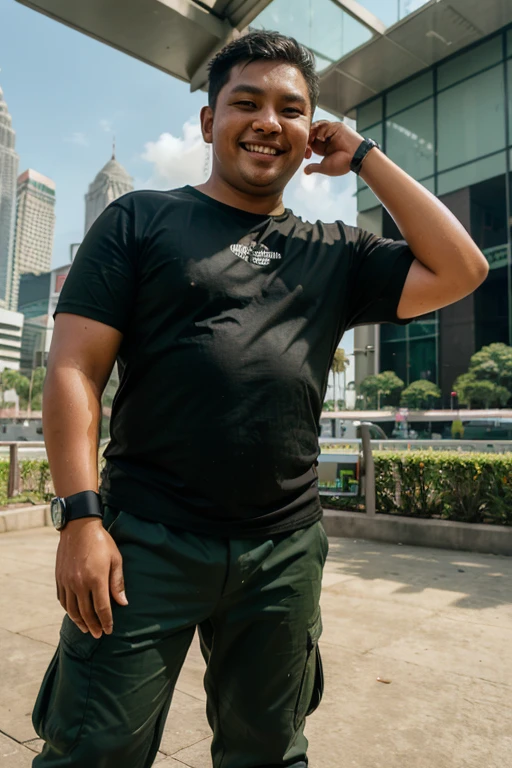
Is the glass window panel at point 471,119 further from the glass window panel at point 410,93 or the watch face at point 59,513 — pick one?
the watch face at point 59,513

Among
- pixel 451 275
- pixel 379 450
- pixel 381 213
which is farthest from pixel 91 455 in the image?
pixel 381 213

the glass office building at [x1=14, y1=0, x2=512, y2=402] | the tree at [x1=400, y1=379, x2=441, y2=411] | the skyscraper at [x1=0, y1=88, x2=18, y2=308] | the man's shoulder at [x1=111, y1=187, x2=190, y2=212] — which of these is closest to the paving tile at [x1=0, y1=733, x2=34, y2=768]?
the man's shoulder at [x1=111, y1=187, x2=190, y2=212]

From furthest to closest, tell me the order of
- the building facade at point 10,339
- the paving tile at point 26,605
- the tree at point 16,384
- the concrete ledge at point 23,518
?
the building facade at point 10,339, the tree at point 16,384, the concrete ledge at point 23,518, the paving tile at point 26,605

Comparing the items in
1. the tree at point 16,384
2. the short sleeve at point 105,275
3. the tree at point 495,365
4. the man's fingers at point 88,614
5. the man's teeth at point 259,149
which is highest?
the tree at point 16,384

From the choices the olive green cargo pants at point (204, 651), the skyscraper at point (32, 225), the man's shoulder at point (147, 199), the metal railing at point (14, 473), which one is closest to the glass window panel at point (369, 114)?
the metal railing at point (14, 473)

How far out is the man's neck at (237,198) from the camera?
1.59 meters

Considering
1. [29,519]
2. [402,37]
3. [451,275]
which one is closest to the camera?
[451,275]

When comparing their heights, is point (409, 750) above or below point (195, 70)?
below

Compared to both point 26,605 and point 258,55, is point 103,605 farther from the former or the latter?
point 26,605

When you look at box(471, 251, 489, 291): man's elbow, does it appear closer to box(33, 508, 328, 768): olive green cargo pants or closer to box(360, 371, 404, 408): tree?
box(33, 508, 328, 768): olive green cargo pants

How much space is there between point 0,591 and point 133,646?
12.7 feet

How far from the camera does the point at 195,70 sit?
23.3 ft

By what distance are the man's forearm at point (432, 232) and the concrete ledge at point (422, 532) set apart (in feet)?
16.3

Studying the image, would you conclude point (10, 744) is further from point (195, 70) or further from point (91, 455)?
point (195, 70)
